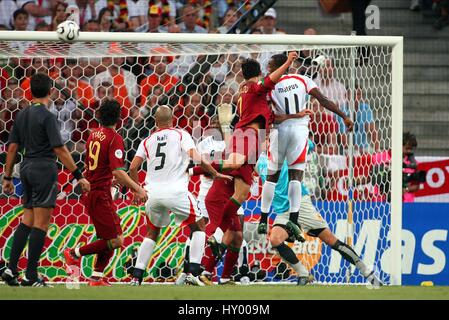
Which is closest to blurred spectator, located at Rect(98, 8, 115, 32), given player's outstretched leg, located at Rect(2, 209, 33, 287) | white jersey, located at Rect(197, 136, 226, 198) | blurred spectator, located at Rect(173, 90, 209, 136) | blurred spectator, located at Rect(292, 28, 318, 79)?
blurred spectator, located at Rect(173, 90, 209, 136)

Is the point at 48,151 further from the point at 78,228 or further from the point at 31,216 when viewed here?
the point at 78,228

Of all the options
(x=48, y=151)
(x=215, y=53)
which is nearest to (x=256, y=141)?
(x=215, y=53)

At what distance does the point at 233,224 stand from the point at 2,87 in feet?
9.66

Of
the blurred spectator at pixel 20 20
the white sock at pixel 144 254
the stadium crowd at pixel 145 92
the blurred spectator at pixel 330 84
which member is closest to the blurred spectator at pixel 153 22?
the blurred spectator at pixel 20 20

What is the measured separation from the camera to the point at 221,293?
9.37m

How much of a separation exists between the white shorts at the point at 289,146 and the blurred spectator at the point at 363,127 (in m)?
1.26

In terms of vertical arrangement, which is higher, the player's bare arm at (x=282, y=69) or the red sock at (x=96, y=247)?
the player's bare arm at (x=282, y=69)

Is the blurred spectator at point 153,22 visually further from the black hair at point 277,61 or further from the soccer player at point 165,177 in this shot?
the soccer player at point 165,177

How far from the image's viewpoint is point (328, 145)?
12875mm

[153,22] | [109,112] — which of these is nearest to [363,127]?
[109,112]

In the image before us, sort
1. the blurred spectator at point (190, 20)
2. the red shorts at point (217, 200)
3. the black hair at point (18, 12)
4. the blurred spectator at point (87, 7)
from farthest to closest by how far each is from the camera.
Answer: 1. the blurred spectator at point (87, 7)
2. the blurred spectator at point (190, 20)
3. the black hair at point (18, 12)
4. the red shorts at point (217, 200)

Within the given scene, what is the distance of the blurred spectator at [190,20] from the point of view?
16047 millimetres

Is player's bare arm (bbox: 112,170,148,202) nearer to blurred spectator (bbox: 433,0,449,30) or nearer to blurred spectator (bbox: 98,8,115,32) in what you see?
blurred spectator (bbox: 98,8,115,32)

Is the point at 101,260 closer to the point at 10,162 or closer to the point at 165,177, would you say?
the point at 165,177
